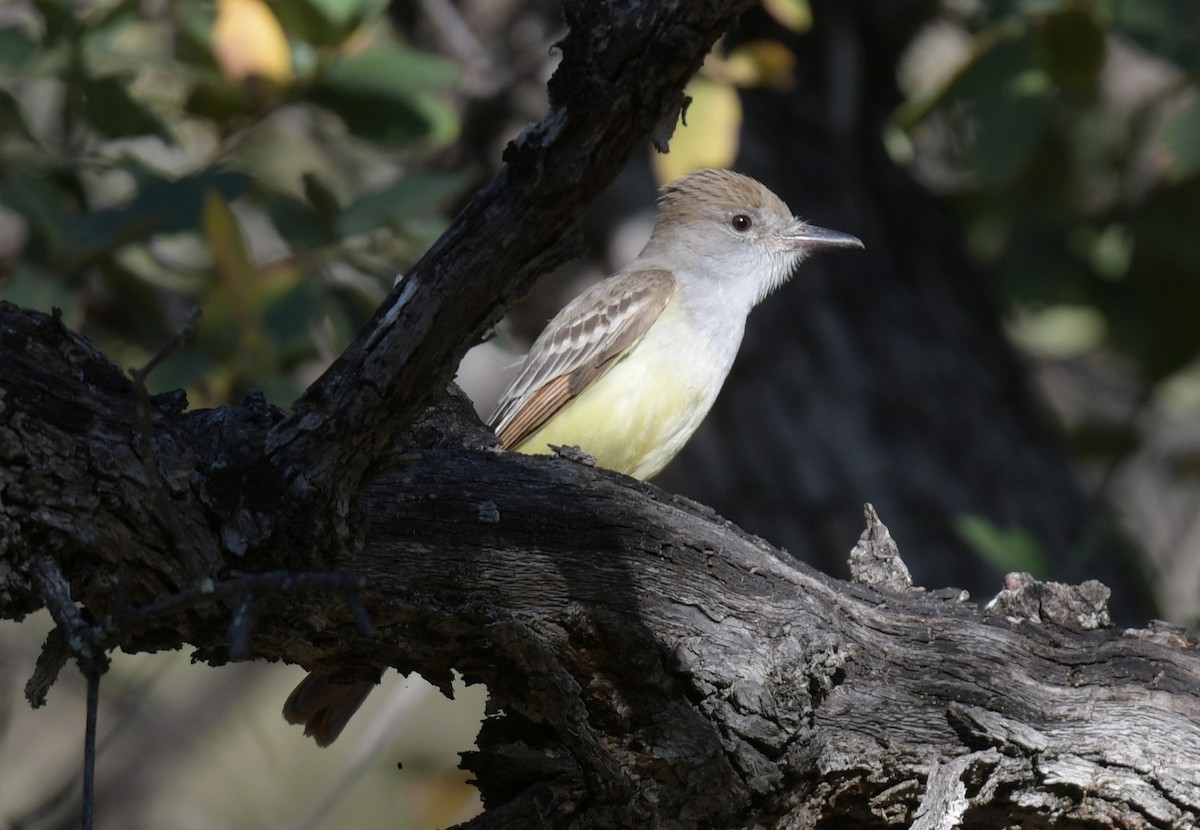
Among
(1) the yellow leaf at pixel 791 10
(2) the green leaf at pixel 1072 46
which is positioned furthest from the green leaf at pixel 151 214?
(2) the green leaf at pixel 1072 46

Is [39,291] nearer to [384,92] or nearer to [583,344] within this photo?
[384,92]

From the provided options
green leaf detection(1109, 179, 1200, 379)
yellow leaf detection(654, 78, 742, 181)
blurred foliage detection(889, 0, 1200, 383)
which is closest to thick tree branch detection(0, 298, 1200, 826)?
yellow leaf detection(654, 78, 742, 181)

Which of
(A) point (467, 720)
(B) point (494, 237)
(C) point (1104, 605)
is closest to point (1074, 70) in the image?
(C) point (1104, 605)

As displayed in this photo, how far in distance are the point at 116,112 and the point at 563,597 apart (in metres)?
2.77

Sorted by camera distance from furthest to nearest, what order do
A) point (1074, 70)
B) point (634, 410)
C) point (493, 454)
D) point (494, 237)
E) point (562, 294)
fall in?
1. point (562, 294)
2. point (1074, 70)
3. point (634, 410)
4. point (493, 454)
5. point (494, 237)

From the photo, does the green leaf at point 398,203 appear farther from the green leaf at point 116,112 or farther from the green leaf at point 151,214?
A: the green leaf at point 116,112

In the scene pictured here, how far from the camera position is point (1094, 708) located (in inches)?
137

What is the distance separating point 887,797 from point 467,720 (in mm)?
4882

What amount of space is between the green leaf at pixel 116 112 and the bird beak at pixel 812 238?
2.46m

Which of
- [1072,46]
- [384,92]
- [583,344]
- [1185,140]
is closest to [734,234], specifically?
[583,344]

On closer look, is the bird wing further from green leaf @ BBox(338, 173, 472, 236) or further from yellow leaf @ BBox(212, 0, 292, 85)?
yellow leaf @ BBox(212, 0, 292, 85)

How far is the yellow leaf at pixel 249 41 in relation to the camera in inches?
200

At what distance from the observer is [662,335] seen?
5258 millimetres

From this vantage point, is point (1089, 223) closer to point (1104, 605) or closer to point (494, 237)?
point (1104, 605)
